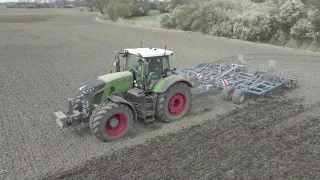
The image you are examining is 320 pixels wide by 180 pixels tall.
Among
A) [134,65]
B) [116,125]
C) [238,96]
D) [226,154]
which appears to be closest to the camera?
[226,154]

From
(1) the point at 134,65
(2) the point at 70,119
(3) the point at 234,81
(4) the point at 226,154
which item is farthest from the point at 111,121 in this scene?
(3) the point at 234,81

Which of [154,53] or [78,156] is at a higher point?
[154,53]

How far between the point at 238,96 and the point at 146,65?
3562mm

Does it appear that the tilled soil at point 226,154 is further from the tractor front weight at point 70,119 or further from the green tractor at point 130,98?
the tractor front weight at point 70,119

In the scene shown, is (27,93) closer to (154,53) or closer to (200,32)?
(154,53)

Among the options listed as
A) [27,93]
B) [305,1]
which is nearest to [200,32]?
[305,1]

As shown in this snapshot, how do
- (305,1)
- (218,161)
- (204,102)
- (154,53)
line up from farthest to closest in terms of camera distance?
(305,1), (204,102), (154,53), (218,161)

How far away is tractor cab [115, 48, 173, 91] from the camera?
738cm

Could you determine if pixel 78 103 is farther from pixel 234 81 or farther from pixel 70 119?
pixel 234 81

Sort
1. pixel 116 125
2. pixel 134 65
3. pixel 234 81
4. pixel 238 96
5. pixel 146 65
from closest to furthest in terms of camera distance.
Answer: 1. pixel 116 125
2. pixel 146 65
3. pixel 134 65
4. pixel 238 96
5. pixel 234 81

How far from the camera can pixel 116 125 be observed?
6832mm

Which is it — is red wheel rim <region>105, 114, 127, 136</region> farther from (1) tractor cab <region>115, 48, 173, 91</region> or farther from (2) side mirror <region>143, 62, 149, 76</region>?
(2) side mirror <region>143, 62, 149, 76</region>

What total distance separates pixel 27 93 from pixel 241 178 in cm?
811

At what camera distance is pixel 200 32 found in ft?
93.9
